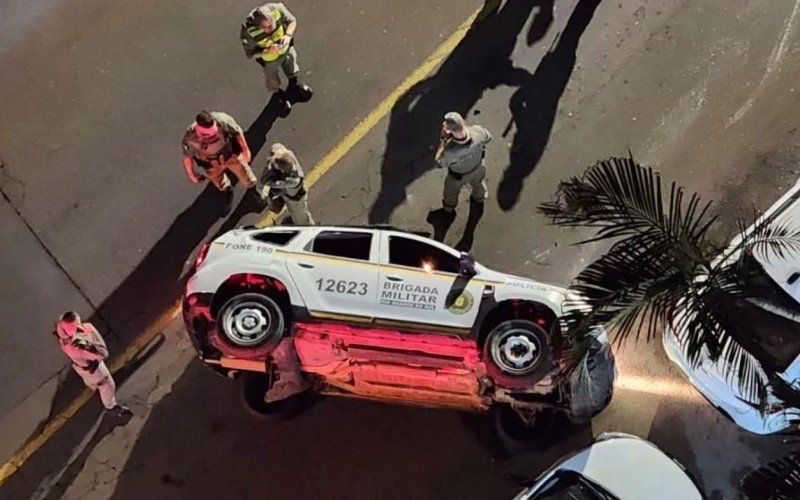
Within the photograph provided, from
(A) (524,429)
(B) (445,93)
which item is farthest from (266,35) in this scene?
(A) (524,429)

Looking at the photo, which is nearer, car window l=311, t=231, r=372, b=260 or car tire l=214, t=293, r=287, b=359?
car tire l=214, t=293, r=287, b=359

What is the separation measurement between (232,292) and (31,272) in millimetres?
2905

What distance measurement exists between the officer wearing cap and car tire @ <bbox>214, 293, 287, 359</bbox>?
90.9 inches

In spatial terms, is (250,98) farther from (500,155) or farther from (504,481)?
(504,481)

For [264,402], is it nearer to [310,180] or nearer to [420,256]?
[420,256]

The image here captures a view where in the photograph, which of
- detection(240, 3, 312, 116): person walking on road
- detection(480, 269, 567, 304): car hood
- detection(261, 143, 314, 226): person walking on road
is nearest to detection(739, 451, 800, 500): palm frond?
detection(480, 269, 567, 304): car hood

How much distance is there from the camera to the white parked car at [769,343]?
29.3ft

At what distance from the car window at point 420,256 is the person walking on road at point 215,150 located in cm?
201

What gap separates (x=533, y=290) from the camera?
9656 mm

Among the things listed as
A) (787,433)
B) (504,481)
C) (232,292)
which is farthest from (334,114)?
(787,433)

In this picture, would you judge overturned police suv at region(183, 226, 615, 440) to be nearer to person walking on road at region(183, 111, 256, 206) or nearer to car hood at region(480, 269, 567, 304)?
car hood at region(480, 269, 567, 304)

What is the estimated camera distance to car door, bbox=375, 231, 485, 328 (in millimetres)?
9469

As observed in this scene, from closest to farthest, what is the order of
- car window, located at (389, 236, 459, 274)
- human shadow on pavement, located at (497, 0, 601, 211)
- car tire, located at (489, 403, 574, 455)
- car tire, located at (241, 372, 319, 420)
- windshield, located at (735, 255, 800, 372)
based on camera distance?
windshield, located at (735, 255, 800, 372) → car window, located at (389, 236, 459, 274) → car tire, located at (489, 403, 574, 455) → car tire, located at (241, 372, 319, 420) → human shadow on pavement, located at (497, 0, 601, 211)

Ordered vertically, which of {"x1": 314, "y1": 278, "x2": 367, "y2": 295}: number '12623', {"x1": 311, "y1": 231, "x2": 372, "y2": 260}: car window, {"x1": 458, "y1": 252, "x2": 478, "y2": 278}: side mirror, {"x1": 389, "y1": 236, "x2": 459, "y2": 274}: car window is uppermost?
{"x1": 311, "y1": 231, "x2": 372, "y2": 260}: car window
